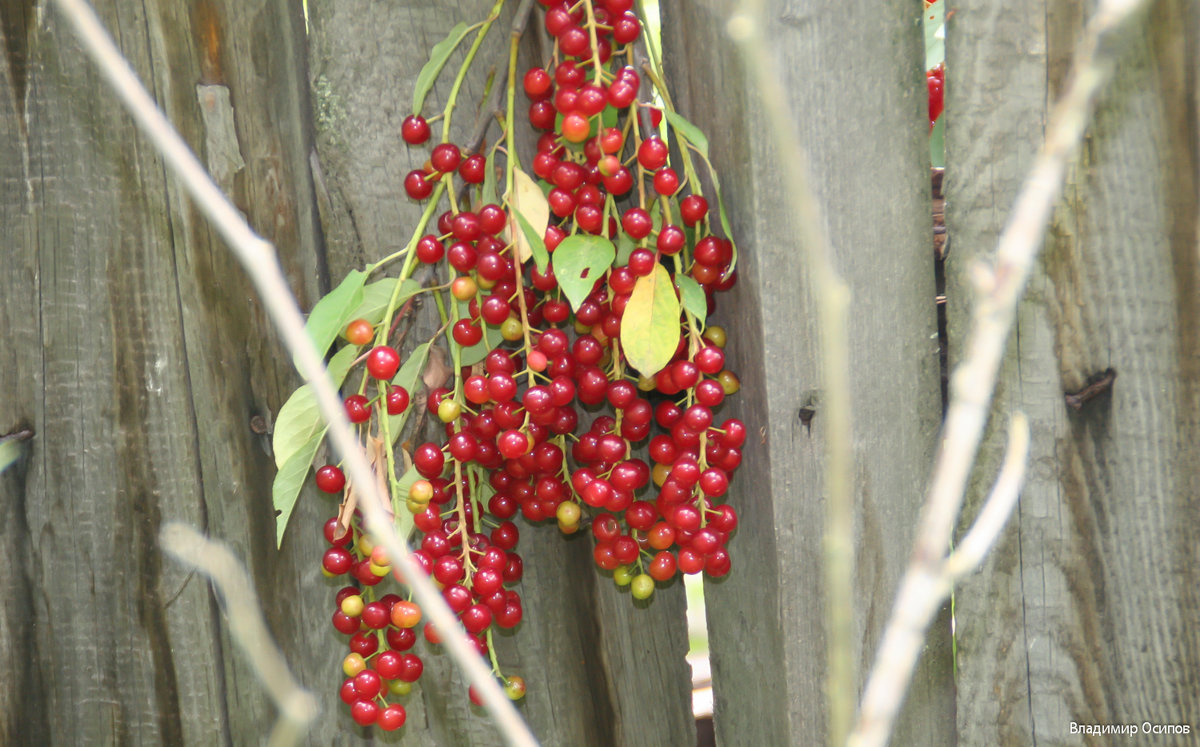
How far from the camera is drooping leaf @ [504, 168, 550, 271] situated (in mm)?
826

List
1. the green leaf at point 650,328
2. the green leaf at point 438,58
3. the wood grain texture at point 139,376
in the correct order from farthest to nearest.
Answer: the wood grain texture at point 139,376 < the green leaf at point 438,58 < the green leaf at point 650,328

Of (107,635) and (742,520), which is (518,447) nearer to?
(742,520)

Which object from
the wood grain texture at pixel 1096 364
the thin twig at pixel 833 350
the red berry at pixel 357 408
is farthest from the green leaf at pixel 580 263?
the thin twig at pixel 833 350

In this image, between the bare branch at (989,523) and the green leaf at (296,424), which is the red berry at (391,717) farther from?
the bare branch at (989,523)

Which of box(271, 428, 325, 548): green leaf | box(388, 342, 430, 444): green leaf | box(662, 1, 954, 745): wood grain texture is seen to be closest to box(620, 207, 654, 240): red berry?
box(662, 1, 954, 745): wood grain texture

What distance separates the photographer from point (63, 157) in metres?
1.02

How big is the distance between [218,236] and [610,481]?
1.76 ft

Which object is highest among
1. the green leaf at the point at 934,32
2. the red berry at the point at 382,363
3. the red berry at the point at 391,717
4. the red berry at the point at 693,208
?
the green leaf at the point at 934,32

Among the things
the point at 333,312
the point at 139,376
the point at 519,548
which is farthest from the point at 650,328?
the point at 139,376

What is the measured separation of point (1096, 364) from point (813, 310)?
0.87 ft

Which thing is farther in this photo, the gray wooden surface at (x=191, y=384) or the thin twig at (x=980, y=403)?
the gray wooden surface at (x=191, y=384)

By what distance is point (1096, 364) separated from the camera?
2.81 feet

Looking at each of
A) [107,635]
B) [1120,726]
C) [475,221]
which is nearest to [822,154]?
[475,221]

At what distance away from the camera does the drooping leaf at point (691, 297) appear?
84cm
